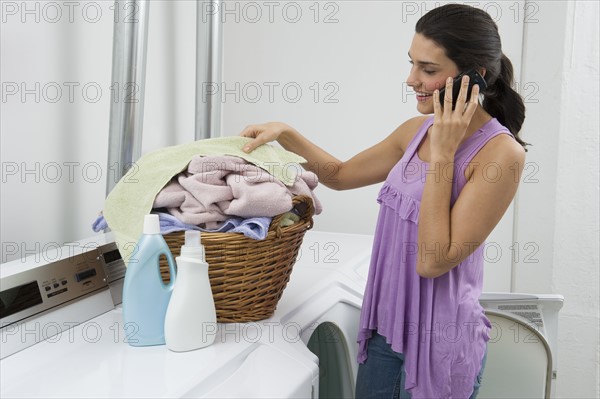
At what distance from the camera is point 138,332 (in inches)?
43.3

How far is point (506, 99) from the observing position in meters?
1.38

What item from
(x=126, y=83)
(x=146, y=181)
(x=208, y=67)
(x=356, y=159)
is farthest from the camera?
(x=208, y=67)

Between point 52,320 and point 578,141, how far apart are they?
1734 millimetres

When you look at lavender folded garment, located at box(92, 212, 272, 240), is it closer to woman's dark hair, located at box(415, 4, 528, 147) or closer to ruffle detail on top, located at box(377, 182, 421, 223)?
ruffle detail on top, located at box(377, 182, 421, 223)

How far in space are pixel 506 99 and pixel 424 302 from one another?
47 cm

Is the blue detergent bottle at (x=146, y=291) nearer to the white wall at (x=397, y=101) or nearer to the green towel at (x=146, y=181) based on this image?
the green towel at (x=146, y=181)

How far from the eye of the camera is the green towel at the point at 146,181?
1.15m

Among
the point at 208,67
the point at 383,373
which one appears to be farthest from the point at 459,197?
the point at 208,67

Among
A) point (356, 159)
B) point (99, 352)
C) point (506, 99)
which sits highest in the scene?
point (506, 99)

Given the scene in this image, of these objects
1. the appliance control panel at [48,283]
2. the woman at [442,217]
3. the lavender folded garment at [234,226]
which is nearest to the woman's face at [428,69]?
the woman at [442,217]

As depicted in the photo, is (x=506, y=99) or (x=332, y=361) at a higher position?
(x=506, y=99)

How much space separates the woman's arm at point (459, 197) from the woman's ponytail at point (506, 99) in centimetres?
Result: 16

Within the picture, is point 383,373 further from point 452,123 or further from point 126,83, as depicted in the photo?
point 126,83

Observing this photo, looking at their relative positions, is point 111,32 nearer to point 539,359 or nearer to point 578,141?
point 539,359
